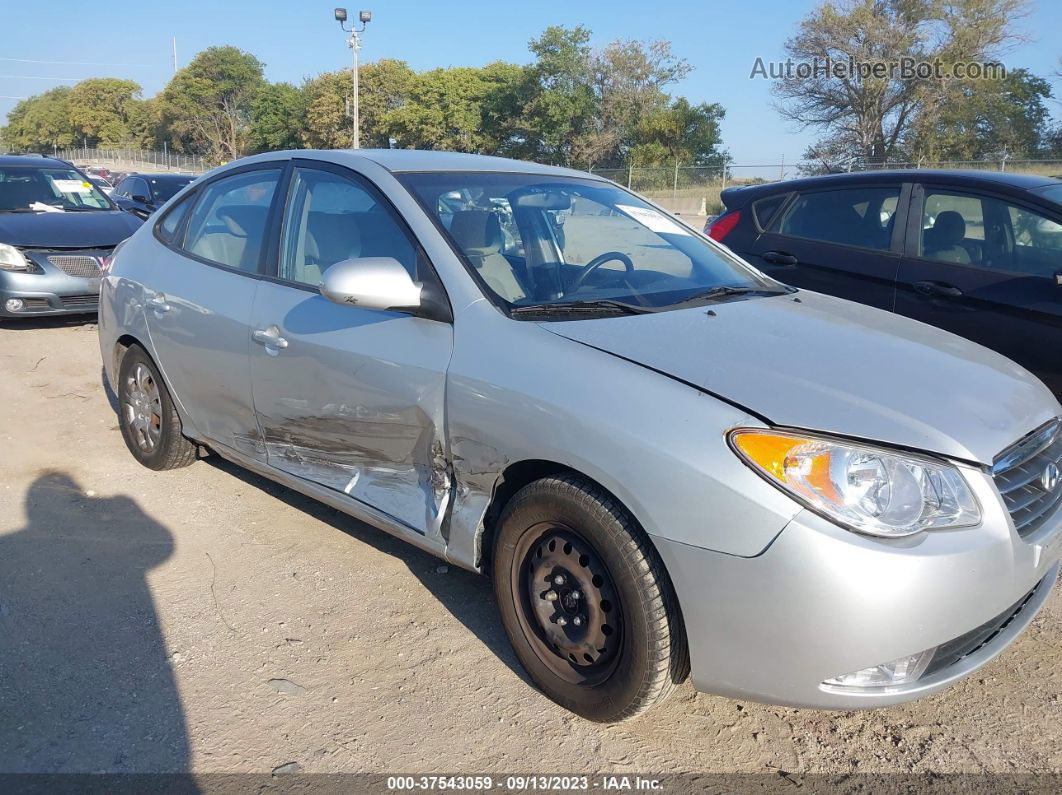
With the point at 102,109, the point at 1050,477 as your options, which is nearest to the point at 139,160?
the point at 102,109

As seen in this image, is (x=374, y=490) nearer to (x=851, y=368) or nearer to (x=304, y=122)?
(x=851, y=368)

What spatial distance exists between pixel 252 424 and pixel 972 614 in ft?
9.18

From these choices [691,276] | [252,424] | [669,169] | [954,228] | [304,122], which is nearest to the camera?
[691,276]

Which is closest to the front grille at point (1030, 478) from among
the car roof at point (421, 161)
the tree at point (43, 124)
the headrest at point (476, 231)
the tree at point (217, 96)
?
the headrest at point (476, 231)

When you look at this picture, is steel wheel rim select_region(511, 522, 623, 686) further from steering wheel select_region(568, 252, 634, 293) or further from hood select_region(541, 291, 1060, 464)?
steering wheel select_region(568, 252, 634, 293)

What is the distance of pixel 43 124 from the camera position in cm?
10612

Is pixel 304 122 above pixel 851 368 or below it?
above

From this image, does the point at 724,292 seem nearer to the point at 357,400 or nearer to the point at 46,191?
the point at 357,400

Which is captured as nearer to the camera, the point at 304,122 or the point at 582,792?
the point at 582,792

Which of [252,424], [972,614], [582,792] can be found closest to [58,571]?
[252,424]

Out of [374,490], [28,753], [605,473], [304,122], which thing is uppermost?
[304,122]

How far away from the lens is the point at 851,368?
8.36 feet

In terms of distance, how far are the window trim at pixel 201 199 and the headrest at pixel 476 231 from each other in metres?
1.02

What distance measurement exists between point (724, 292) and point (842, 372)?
0.93 meters
